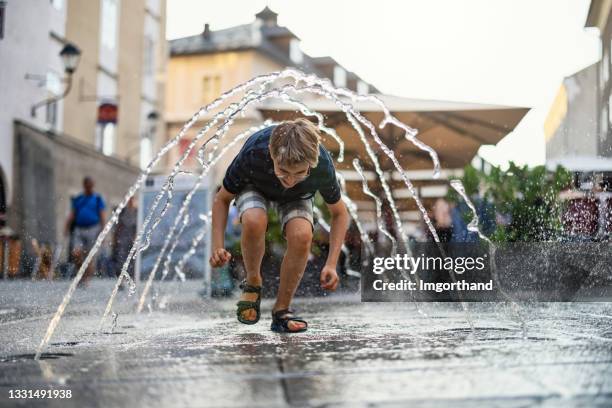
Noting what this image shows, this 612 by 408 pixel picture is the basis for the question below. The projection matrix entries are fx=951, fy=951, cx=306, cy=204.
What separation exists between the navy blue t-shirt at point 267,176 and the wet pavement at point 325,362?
0.51 m

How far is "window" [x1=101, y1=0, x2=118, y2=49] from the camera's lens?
19.7 metres

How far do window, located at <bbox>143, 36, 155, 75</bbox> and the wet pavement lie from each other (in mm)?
19709

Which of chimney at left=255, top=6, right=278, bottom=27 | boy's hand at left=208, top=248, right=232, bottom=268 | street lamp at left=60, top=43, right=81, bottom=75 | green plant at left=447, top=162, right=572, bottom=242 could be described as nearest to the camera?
boy's hand at left=208, top=248, right=232, bottom=268

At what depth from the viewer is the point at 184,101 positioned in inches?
1505

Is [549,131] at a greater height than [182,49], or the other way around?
[182,49]

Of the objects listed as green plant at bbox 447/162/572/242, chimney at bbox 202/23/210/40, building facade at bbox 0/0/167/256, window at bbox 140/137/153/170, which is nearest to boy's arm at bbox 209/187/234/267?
green plant at bbox 447/162/572/242

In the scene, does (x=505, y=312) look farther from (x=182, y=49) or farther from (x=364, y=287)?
(x=182, y=49)

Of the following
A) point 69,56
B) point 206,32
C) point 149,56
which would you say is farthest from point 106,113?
point 206,32

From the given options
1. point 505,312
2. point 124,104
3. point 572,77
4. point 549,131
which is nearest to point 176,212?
point 505,312

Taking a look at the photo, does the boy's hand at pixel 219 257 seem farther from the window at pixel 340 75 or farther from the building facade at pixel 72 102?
the window at pixel 340 75

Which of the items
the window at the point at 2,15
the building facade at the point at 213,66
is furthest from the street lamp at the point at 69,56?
the building facade at the point at 213,66

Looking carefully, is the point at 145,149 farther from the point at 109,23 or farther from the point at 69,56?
the point at 69,56

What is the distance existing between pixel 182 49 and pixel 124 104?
17712 mm

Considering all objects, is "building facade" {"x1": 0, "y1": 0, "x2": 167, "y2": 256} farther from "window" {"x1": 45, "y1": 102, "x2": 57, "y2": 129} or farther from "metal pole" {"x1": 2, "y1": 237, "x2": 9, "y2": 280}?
"metal pole" {"x1": 2, "y1": 237, "x2": 9, "y2": 280}
